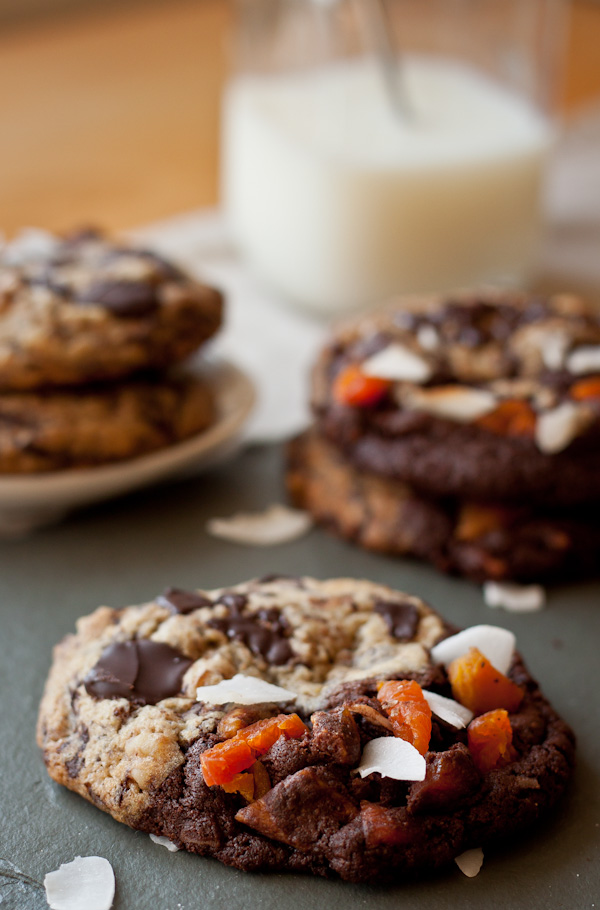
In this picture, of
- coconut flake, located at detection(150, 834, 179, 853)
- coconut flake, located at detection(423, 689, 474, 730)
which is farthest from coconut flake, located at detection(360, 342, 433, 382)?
coconut flake, located at detection(150, 834, 179, 853)

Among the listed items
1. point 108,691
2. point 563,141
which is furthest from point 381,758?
point 563,141

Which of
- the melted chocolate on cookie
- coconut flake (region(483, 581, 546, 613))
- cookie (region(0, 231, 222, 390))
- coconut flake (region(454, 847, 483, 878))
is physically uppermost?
cookie (region(0, 231, 222, 390))

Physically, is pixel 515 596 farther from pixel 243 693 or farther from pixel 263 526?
pixel 243 693

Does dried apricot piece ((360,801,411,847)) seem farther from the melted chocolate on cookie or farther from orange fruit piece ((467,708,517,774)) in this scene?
the melted chocolate on cookie

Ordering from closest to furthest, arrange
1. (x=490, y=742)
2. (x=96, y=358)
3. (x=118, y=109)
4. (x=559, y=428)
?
(x=490, y=742) < (x=559, y=428) < (x=96, y=358) < (x=118, y=109)

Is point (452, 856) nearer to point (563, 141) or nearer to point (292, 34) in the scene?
point (292, 34)

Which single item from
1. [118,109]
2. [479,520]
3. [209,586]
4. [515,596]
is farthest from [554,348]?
[118,109]
